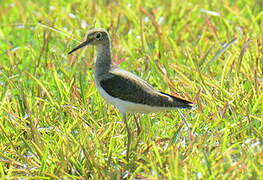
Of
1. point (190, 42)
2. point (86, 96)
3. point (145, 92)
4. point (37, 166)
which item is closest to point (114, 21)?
point (190, 42)

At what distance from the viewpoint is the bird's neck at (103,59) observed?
5824 millimetres

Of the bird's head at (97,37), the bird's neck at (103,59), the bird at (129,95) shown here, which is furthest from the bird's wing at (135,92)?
the bird's head at (97,37)

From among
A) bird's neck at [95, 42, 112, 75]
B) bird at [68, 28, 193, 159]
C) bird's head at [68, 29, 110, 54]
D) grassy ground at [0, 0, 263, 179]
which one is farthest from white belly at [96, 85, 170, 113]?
bird's head at [68, 29, 110, 54]

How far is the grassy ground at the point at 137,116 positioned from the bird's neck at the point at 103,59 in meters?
0.32

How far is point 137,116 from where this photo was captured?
6.01 meters

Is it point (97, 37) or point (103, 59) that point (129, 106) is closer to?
point (103, 59)

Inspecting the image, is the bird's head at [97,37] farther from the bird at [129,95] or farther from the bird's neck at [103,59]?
the bird at [129,95]

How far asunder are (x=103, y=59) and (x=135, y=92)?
2.21 feet

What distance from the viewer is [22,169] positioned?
475 centimetres

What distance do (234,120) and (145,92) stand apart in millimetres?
855

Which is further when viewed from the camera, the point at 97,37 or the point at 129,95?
the point at 97,37

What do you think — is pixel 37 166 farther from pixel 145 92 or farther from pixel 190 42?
pixel 190 42

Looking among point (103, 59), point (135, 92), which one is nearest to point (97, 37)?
point (103, 59)

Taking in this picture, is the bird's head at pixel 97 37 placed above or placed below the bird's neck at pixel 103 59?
above
